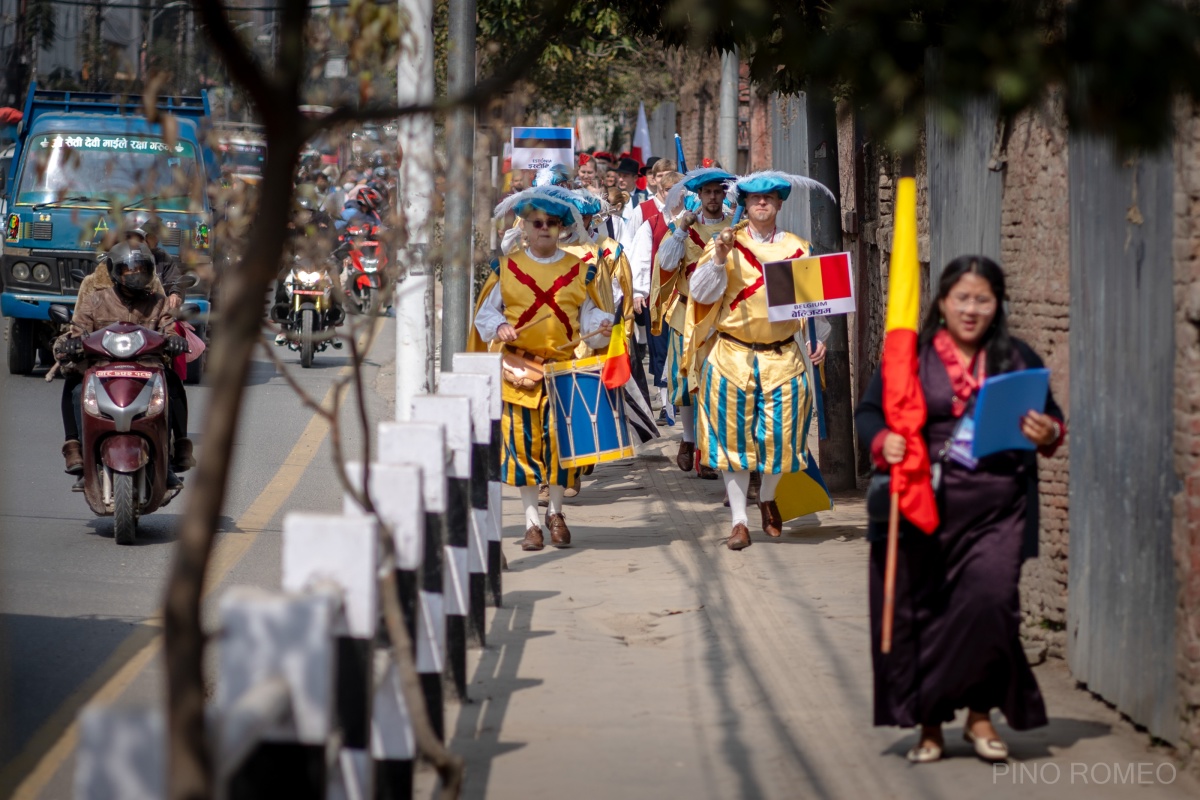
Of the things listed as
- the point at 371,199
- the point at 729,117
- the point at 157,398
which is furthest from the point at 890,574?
the point at 729,117

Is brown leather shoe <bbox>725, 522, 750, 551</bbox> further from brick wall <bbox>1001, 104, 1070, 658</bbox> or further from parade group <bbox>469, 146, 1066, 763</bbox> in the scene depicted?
brick wall <bbox>1001, 104, 1070, 658</bbox>

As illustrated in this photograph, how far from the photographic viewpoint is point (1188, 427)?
5043 millimetres

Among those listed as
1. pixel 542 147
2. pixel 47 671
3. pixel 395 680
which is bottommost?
pixel 47 671

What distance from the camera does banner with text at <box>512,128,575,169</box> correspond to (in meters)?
15.9

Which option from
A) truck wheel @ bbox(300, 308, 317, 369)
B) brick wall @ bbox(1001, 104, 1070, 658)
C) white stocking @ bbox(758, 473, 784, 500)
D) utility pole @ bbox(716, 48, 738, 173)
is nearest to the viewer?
brick wall @ bbox(1001, 104, 1070, 658)

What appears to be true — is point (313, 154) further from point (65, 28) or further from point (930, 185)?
point (65, 28)

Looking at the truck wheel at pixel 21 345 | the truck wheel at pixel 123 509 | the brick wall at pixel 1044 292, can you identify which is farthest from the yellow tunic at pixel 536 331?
the truck wheel at pixel 21 345

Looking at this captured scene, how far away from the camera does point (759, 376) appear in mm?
9477

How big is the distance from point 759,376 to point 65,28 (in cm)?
2011

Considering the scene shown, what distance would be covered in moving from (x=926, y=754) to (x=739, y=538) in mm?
3972

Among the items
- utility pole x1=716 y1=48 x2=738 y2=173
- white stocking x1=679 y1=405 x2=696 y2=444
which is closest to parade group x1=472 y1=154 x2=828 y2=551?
white stocking x1=679 y1=405 x2=696 y2=444

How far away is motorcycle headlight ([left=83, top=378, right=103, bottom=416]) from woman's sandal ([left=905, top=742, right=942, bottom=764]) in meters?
5.38

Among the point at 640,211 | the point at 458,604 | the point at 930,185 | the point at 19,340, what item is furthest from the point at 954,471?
the point at 19,340

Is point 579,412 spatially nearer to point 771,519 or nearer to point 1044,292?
point 771,519
